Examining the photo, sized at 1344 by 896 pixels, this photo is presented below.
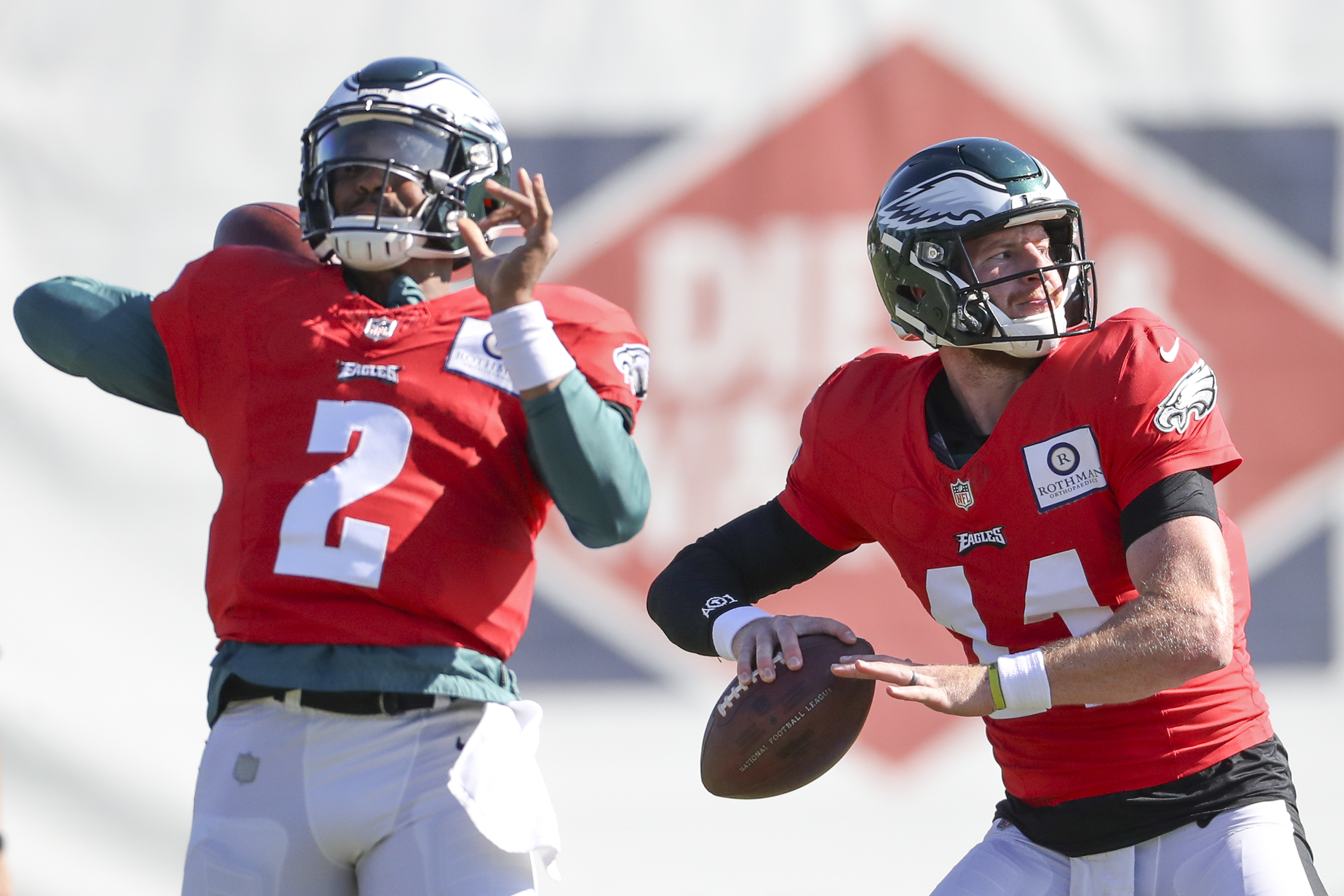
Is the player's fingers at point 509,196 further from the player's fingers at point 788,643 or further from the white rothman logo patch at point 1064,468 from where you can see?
the white rothman logo patch at point 1064,468

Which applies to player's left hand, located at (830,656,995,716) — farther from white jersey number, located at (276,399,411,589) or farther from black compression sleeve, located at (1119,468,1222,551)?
white jersey number, located at (276,399,411,589)

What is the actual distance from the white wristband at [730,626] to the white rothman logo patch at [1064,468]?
1.56 ft

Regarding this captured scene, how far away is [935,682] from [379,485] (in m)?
0.85

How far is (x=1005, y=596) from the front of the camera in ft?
7.16

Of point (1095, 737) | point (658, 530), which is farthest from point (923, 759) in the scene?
point (1095, 737)

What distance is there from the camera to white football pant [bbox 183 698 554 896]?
6.37ft

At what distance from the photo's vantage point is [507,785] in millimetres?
2025

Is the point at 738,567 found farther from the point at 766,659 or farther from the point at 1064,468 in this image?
the point at 1064,468

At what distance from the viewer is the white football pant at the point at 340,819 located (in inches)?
76.4

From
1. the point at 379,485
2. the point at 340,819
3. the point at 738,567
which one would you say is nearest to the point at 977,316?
the point at 738,567

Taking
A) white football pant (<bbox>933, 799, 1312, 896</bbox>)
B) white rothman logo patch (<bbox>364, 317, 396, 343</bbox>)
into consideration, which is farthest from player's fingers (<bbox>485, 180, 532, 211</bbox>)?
white football pant (<bbox>933, 799, 1312, 896</bbox>)

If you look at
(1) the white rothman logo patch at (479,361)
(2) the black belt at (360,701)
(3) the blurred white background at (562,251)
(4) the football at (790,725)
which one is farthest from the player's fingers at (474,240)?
(3) the blurred white background at (562,251)

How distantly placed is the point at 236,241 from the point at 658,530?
1.78 metres

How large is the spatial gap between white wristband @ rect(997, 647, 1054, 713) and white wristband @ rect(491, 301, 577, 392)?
0.75 meters
